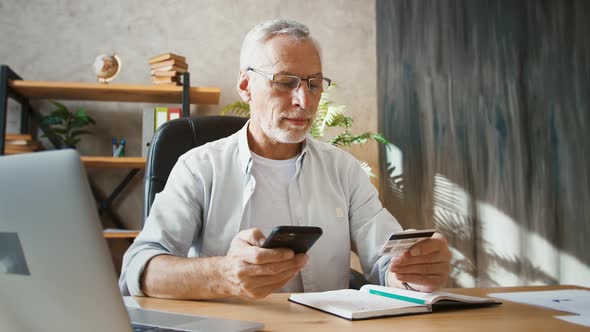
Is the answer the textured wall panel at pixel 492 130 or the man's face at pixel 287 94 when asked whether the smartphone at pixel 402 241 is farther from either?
the textured wall panel at pixel 492 130

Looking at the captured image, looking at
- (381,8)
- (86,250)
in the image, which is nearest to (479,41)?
(381,8)

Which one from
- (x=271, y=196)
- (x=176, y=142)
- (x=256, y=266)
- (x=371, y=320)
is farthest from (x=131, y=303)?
(x=176, y=142)

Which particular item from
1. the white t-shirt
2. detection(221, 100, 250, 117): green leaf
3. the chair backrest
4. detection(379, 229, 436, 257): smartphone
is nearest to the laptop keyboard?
detection(379, 229, 436, 257): smartphone

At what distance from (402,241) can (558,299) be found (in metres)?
0.37

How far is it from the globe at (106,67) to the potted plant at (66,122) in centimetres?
25

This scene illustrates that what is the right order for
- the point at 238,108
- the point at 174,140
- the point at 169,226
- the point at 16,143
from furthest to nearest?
the point at 238,108, the point at 16,143, the point at 174,140, the point at 169,226

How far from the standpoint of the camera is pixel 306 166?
61.7 inches

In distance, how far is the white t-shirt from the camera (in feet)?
4.78

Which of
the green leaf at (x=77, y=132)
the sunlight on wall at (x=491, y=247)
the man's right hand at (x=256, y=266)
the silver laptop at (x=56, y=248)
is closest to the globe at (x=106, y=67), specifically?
the green leaf at (x=77, y=132)

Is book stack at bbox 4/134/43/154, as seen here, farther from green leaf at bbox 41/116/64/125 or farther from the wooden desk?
the wooden desk

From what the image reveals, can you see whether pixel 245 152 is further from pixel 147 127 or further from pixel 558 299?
pixel 147 127

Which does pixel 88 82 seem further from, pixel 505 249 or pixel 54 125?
pixel 505 249

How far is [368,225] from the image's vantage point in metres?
1.52

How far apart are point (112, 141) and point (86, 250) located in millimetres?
2924
